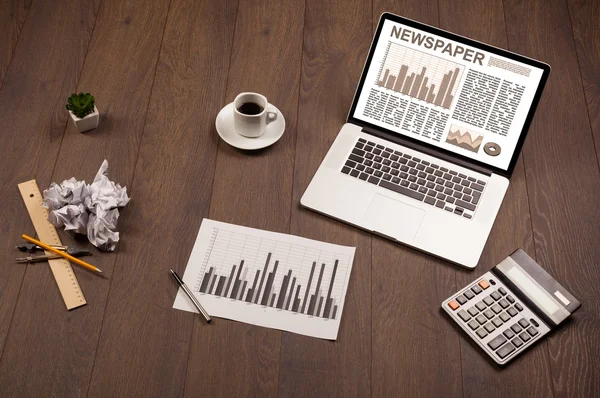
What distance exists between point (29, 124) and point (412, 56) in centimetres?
89

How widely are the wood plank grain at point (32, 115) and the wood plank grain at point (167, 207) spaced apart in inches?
5.5

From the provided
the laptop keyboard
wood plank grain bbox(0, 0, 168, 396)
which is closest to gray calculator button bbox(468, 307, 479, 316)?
the laptop keyboard

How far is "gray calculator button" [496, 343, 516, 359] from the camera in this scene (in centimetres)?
120

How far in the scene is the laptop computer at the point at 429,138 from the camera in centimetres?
137

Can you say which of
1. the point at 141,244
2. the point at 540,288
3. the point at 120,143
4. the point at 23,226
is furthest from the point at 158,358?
the point at 540,288

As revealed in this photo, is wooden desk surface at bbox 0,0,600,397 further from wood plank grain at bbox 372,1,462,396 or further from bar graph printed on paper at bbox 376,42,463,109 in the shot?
bar graph printed on paper at bbox 376,42,463,109

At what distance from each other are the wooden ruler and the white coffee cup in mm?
450

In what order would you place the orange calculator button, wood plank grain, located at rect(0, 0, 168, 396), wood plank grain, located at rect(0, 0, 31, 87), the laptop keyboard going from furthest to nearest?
wood plank grain, located at rect(0, 0, 31, 87), the laptop keyboard, the orange calculator button, wood plank grain, located at rect(0, 0, 168, 396)

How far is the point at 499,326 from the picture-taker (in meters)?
1.23

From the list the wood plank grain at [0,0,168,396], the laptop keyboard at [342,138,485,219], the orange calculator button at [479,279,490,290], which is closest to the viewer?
the wood plank grain at [0,0,168,396]

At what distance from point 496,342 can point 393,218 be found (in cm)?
32

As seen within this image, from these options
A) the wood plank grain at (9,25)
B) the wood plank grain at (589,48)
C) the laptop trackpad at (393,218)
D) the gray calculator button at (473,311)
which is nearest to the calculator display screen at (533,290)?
the gray calculator button at (473,311)

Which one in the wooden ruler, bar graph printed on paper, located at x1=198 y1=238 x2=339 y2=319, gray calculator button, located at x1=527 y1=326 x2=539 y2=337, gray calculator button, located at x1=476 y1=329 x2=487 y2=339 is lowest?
the wooden ruler

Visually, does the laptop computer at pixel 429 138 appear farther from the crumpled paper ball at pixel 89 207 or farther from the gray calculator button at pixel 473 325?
the crumpled paper ball at pixel 89 207
